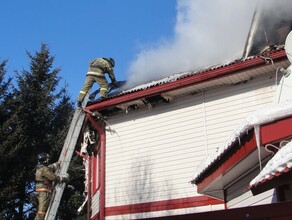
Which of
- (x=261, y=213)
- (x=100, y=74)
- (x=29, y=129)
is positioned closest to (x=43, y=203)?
(x=100, y=74)

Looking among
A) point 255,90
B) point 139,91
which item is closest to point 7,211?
point 139,91

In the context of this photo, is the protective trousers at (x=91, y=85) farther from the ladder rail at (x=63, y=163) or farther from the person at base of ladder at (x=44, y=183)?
the person at base of ladder at (x=44, y=183)

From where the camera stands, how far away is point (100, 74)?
10820mm

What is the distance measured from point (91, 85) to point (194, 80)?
2.81 metres

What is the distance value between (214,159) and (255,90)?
13.2 feet

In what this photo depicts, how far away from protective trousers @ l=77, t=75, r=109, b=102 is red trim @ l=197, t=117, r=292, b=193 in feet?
17.8

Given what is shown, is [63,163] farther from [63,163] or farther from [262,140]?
[262,140]

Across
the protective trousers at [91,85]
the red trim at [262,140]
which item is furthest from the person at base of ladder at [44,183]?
the red trim at [262,140]

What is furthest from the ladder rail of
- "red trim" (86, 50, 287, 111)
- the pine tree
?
the pine tree

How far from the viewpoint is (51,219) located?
301 inches

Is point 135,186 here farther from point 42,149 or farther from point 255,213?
point 42,149

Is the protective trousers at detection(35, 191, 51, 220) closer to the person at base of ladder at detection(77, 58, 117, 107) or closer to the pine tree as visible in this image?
the person at base of ladder at detection(77, 58, 117, 107)

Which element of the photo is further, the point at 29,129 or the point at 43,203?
the point at 29,129

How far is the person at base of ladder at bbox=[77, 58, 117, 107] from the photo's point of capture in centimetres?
1046
